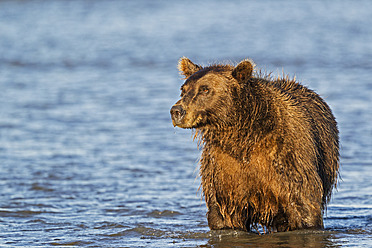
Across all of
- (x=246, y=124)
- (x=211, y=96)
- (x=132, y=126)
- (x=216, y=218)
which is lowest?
(x=216, y=218)

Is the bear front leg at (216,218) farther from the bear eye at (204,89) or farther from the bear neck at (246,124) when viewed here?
the bear eye at (204,89)

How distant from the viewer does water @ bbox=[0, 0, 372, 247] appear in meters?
7.88

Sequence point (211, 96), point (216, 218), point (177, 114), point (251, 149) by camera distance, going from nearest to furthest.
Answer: point (177, 114), point (211, 96), point (251, 149), point (216, 218)

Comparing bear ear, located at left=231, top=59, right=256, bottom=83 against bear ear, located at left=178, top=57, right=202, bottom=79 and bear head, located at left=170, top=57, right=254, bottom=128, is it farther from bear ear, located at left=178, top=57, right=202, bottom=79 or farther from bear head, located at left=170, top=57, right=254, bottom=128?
bear ear, located at left=178, top=57, right=202, bottom=79

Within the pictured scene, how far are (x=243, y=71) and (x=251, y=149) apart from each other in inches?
29.3

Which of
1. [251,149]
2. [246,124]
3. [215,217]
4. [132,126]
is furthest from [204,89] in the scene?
[132,126]

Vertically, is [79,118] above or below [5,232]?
above

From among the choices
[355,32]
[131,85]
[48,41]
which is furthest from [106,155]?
[355,32]

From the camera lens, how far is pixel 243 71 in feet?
21.7

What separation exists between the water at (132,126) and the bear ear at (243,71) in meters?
0.74

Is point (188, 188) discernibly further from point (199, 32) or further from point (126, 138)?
point (199, 32)

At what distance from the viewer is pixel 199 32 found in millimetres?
30984

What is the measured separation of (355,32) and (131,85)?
1363 centimetres

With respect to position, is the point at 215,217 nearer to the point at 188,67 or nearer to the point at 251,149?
the point at 251,149
